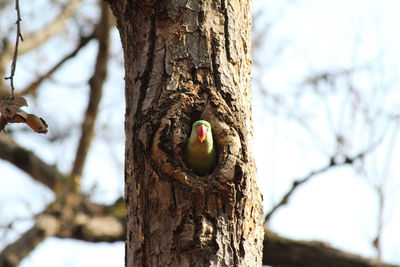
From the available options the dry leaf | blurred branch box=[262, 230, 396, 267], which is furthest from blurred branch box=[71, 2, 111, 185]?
the dry leaf

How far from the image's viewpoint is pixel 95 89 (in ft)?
16.5

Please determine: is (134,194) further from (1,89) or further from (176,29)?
(1,89)

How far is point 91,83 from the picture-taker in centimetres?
504

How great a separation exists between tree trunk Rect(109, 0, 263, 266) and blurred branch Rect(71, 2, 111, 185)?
281 centimetres

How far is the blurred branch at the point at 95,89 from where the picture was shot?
5020mm

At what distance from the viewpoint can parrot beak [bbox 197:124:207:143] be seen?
7.19ft

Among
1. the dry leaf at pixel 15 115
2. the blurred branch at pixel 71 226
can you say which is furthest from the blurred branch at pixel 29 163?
the dry leaf at pixel 15 115

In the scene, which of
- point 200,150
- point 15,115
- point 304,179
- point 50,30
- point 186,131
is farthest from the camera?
point 50,30

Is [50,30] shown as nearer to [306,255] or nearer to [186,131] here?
[306,255]

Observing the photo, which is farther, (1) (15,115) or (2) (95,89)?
(2) (95,89)

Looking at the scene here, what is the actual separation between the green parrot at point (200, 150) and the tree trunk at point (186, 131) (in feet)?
0.24

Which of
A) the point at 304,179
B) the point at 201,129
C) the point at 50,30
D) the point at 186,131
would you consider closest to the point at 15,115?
the point at 186,131

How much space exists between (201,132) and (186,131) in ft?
0.46

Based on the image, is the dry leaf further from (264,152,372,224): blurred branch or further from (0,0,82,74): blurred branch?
(0,0,82,74): blurred branch
